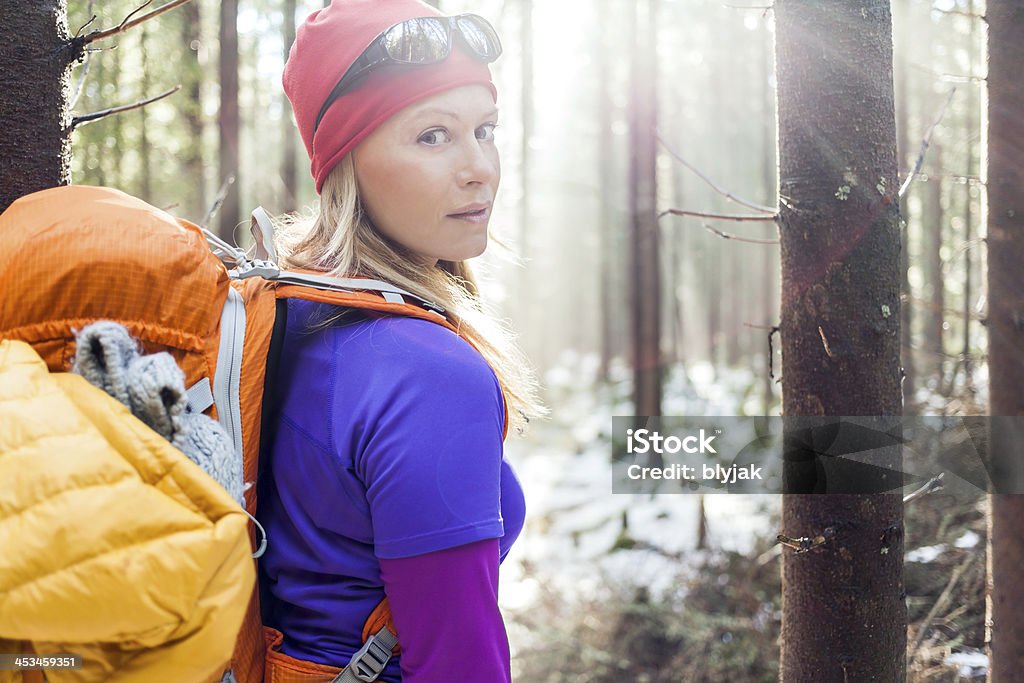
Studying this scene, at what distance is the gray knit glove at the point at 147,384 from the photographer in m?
1.28

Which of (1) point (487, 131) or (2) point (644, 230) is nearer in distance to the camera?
(1) point (487, 131)

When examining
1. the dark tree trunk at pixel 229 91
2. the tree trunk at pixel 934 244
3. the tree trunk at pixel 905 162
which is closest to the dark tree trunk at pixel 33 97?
the tree trunk at pixel 905 162

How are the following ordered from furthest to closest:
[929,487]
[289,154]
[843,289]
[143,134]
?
[289,154]
[143,134]
[929,487]
[843,289]

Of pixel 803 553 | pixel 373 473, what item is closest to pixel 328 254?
pixel 373 473

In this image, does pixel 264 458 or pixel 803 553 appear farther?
pixel 803 553

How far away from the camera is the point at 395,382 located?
59.1 inches

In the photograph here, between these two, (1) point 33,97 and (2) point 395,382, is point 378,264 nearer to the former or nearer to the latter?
(2) point 395,382

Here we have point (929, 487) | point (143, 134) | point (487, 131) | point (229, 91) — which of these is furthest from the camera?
point (143, 134)

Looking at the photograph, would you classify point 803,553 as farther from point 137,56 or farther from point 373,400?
point 137,56

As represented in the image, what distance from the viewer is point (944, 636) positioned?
180 inches

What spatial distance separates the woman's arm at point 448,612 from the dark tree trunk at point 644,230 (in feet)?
36.7

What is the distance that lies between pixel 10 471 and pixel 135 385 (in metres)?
0.23

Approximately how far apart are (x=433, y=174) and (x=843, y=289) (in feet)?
4.59

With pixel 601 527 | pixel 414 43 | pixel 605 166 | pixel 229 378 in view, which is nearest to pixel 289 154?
pixel 601 527
